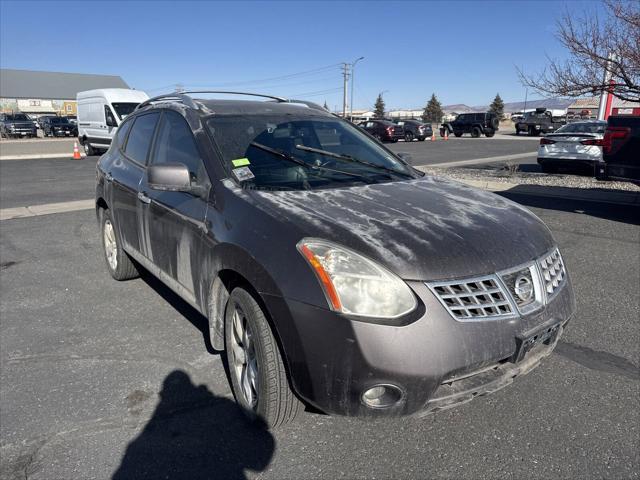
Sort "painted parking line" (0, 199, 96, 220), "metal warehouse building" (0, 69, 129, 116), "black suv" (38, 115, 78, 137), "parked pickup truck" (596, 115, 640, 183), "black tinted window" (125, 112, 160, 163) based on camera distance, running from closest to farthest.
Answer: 1. "black tinted window" (125, 112, 160, 163)
2. "parked pickup truck" (596, 115, 640, 183)
3. "painted parking line" (0, 199, 96, 220)
4. "black suv" (38, 115, 78, 137)
5. "metal warehouse building" (0, 69, 129, 116)

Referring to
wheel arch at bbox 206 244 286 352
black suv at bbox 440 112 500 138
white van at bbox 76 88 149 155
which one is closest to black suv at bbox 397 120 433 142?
black suv at bbox 440 112 500 138

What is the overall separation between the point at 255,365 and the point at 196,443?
50cm

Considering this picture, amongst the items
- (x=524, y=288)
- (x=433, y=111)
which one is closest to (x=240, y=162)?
(x=524, y=288)

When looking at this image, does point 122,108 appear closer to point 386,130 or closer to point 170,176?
point 386,130

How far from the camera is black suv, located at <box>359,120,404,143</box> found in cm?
3212

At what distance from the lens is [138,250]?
13.0 feet

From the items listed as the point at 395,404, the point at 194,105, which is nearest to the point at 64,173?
the point at 194,105

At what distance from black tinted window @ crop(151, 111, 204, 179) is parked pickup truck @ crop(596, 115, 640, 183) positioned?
669 cm

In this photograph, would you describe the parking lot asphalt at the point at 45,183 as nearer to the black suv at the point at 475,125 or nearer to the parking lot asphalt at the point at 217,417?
the parking lot asphalt at the point at 217,417

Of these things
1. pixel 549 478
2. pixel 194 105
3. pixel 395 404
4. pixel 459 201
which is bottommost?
pixel 549 478

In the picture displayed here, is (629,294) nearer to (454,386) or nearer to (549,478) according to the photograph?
(549,478)

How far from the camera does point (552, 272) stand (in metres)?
2.54

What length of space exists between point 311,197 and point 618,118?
6667 mm

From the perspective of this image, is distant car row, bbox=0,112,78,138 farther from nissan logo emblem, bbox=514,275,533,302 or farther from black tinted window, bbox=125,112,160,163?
nissan logo emblem, bbox=514,275,533,302
